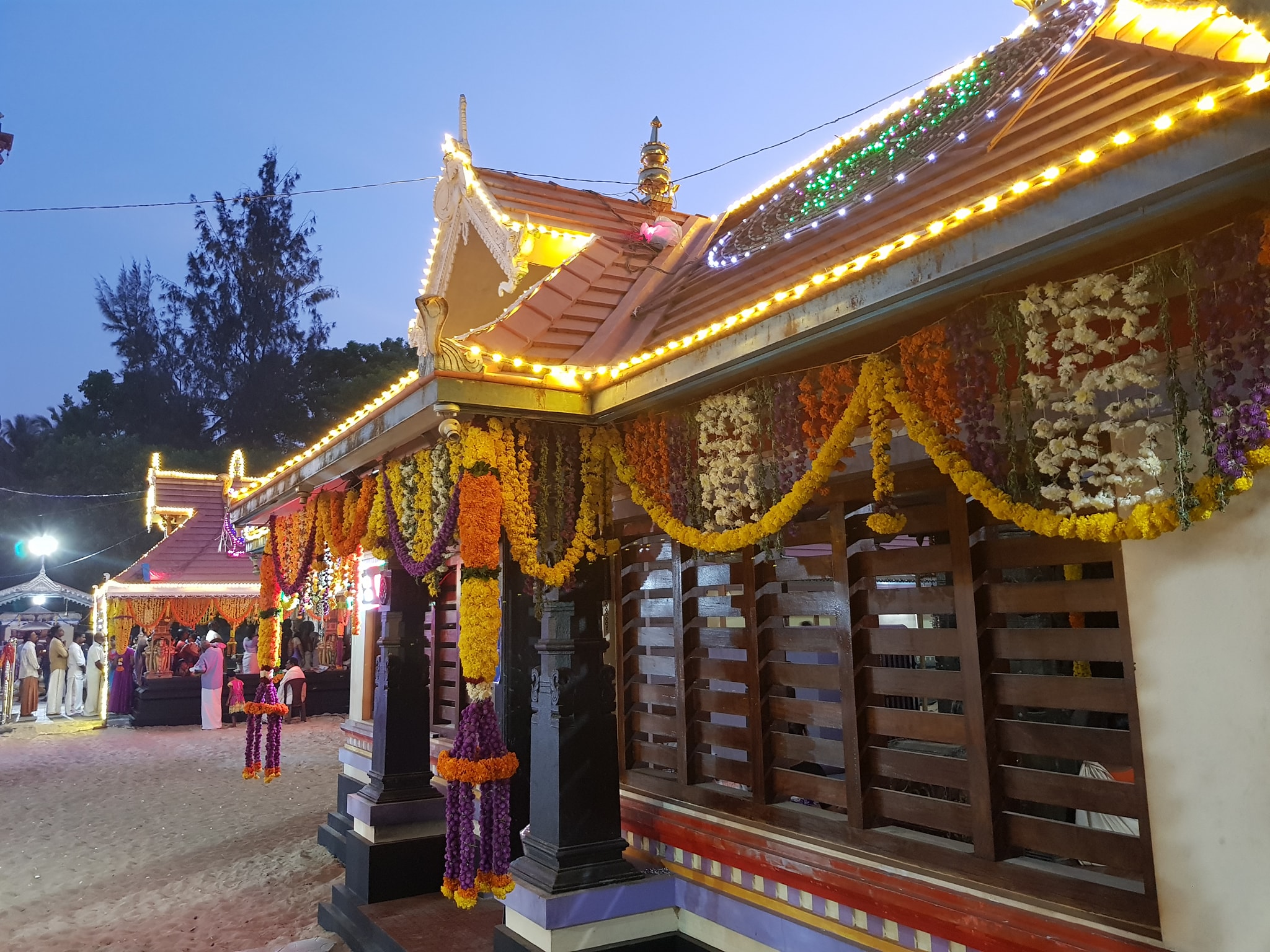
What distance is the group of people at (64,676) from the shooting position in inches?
813

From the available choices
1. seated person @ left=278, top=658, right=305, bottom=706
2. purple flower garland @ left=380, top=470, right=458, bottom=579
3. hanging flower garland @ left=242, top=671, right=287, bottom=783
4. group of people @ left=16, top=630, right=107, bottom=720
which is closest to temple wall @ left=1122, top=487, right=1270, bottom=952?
purple flower garland @ left=380, top=470, right=458, bottom=579

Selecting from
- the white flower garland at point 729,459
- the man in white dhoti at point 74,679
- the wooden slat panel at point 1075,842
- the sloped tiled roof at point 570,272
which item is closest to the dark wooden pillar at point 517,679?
the sloped tiled roof at point 570,272

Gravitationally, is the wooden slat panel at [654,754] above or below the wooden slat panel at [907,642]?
below

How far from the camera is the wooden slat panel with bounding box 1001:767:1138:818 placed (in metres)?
3.14

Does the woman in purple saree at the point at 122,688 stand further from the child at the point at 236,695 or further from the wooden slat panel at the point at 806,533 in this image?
the wooden slat panel at the point at 806,533

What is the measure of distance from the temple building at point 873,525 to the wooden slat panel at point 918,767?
0.06 feet

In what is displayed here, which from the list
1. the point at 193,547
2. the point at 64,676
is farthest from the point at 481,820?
the point at 64,676

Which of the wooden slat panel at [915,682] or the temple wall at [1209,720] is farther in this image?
the wooden slat panel at [915,682]

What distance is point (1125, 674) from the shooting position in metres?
3.12

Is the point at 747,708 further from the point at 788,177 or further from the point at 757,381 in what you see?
the point at 788,177

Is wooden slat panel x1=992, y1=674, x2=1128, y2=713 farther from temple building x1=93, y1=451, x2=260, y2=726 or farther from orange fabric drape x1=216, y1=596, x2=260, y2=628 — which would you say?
orange fabric drape x1=216, y1=596, x2=260, y2=628

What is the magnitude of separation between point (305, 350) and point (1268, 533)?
35615 mm

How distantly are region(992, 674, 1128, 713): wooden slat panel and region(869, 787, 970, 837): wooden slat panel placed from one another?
0.55 m

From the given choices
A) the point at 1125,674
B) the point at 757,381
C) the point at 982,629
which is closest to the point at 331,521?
the point at 757,381
